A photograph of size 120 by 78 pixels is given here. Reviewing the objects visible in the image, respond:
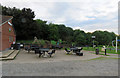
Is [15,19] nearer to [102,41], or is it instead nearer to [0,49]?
[0,49]

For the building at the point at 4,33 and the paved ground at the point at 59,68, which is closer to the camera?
the paved ground at the point at 59,68

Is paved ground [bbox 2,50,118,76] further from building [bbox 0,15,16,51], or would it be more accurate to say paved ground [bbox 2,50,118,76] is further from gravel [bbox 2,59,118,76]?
building [bbox 0,15,16,51]

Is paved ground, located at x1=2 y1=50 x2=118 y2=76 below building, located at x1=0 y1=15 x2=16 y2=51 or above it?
below

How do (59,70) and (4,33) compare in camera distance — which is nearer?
(59,70)

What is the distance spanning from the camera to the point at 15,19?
2717cm

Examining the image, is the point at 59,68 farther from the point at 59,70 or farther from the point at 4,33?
the point at 4,33

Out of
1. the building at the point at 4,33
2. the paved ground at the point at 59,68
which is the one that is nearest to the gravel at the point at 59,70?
the paved ground at the point at 59,68

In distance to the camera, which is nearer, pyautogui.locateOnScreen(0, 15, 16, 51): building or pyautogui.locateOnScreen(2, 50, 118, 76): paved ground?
pyautogui.locateOnScreen(2, 50, 118, 76): paved ground

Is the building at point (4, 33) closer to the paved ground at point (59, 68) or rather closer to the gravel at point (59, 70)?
the paved ground at point (59, 68)

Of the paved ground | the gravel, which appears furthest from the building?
the gravel

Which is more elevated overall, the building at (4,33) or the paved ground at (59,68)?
the building at (4,33)

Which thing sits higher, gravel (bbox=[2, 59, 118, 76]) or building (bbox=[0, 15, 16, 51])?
building (bbox=[0, 15, 16, 51])

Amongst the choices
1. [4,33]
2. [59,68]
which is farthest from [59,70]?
[4,33]

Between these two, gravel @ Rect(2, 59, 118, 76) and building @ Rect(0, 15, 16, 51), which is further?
building @ Rect(0, 15, 16, 51)
